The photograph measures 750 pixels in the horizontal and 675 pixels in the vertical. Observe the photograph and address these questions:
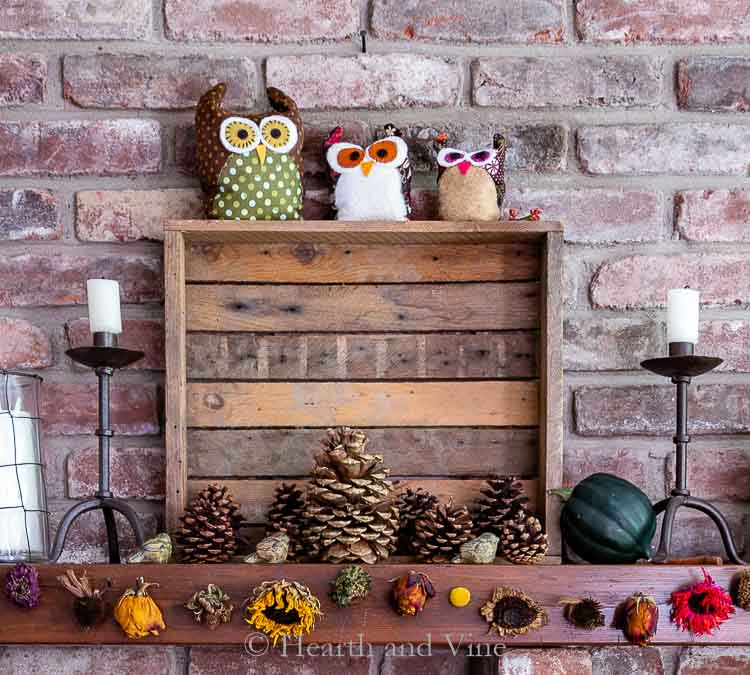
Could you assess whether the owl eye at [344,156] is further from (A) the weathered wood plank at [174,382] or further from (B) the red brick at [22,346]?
(B) the red brick at [22,346]

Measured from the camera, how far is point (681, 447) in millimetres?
1121

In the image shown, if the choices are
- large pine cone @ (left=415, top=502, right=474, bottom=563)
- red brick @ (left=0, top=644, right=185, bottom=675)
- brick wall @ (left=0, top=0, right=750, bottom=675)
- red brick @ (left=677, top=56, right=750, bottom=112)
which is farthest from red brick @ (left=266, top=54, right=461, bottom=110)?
red brick @ (left=0, top=644, right=185, bottom=675)

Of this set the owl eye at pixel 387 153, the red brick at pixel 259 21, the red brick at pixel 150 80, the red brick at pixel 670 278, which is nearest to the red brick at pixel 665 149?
the red brick at pixel 670 278

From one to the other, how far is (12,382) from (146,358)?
17 cm

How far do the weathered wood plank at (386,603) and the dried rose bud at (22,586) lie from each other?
0.04ft

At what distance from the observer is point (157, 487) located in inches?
48.1

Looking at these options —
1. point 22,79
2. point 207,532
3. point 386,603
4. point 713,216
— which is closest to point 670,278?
point 713,216

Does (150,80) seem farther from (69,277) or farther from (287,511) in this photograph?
(287,511)

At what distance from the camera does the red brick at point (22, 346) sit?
1227 millimetres

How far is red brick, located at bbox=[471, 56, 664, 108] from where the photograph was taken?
1.25 meters

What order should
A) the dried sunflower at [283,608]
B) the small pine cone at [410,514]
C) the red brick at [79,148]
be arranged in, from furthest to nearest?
the red brick at [79,148]
the small pine cone at [410,514]
the dried sunflower at [283,608]

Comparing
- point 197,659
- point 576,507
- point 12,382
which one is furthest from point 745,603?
point 12,382

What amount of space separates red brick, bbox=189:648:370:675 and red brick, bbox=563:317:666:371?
48 centimetres

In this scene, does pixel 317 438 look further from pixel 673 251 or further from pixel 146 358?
pixel 673 251
